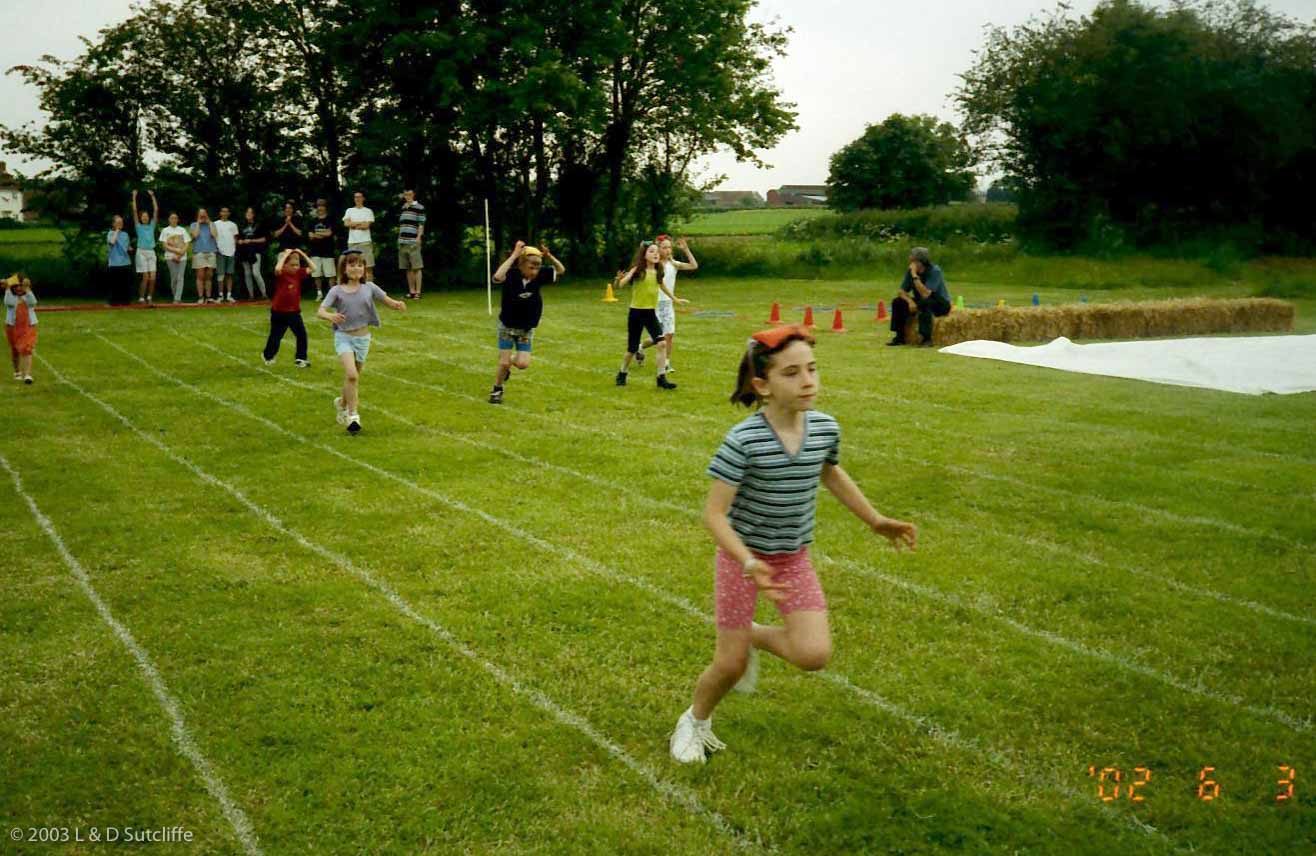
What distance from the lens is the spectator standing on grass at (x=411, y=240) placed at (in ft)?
86.2

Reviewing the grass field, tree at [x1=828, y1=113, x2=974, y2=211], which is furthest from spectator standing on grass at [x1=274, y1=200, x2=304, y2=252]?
tree at [x1=828, y1=113, x2=974, y2=211]

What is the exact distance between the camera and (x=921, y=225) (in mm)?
43250

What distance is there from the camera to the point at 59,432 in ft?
38.1

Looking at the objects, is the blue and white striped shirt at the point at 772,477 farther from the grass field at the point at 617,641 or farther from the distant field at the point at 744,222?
the distant field at the point at 744,222

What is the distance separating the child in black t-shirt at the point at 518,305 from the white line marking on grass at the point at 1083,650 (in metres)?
6.76

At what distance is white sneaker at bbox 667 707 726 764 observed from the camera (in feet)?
15.7

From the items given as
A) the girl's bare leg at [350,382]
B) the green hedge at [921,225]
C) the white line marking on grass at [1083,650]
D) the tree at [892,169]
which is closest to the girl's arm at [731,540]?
the white line marking on grass at [1083,650]

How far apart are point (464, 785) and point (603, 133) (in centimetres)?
3123

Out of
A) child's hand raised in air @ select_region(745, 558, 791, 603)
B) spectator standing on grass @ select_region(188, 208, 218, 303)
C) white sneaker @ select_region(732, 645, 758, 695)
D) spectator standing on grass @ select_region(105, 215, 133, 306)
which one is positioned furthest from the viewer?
spectator standing on grass @ select_region(188, 208, 218, 303)

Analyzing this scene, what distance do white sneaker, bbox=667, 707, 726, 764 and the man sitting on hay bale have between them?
48.5 ft

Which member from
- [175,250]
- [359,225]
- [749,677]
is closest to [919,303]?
[359,225]

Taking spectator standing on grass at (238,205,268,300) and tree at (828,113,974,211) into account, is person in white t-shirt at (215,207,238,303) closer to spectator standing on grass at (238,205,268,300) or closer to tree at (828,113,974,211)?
spectator standing on grass at (238,205,268,300)

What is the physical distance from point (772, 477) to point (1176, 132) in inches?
1559
